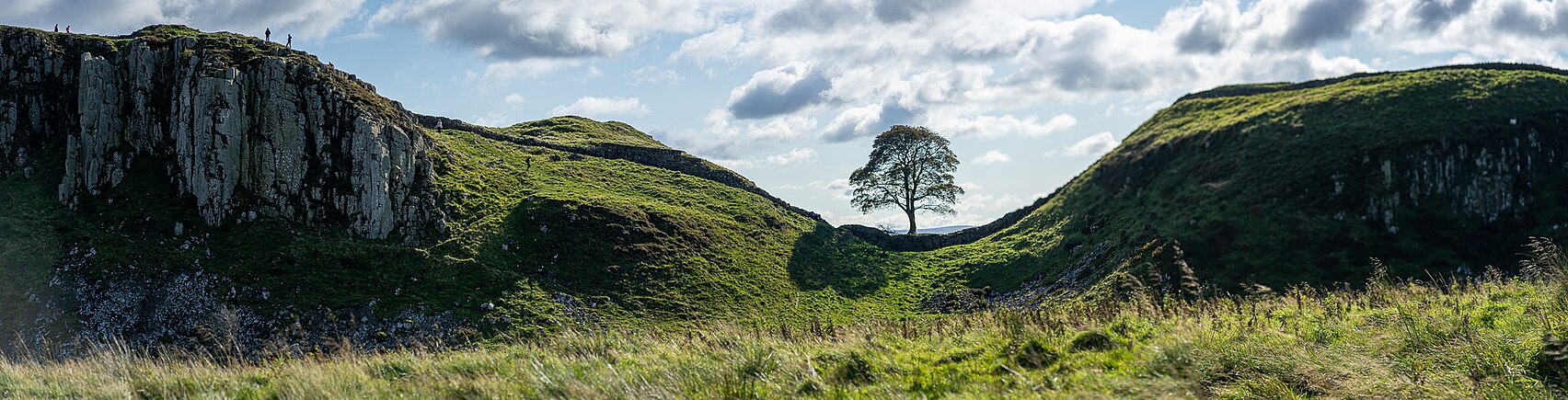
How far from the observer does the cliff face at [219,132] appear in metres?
45.9

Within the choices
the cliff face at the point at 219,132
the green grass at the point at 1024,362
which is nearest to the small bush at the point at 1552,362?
the green grass at the point at 1024,362

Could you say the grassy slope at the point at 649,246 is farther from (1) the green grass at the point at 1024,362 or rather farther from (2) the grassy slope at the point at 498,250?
(1) the green grass at the point at 1024,362

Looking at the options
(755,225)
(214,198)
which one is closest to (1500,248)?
(755,225)

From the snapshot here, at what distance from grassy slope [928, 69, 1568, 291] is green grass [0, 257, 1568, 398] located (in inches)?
1395

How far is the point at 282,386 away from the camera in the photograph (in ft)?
34.4

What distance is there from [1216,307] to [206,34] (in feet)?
219

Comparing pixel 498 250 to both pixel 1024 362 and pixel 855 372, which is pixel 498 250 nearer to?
pixel 855 372

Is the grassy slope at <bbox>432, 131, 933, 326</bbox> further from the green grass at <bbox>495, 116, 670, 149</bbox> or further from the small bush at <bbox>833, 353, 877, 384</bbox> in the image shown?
the small bush at <bbox>833, 353, 877, 384</bbox>

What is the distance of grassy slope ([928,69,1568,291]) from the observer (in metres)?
43.5

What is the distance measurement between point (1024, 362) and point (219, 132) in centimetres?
5260

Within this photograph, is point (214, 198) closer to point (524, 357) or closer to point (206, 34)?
point (206, 34)

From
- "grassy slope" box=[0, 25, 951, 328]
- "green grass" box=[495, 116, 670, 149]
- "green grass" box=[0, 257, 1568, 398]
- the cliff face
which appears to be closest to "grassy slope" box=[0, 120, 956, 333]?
"grassy slope" box=[0, 25, 951, 328]

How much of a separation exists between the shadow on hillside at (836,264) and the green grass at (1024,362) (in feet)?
140

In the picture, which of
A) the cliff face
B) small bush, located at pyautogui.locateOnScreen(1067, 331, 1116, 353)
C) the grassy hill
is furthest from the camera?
the cliff face
